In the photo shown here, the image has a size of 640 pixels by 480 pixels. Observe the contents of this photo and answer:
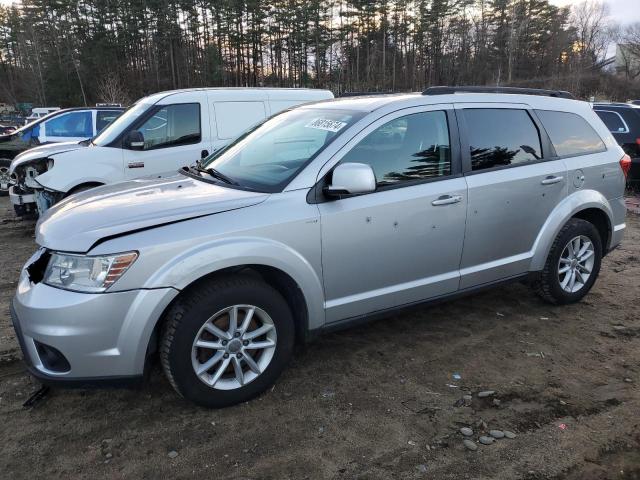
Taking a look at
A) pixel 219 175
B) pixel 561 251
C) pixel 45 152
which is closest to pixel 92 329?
pixel 219 175

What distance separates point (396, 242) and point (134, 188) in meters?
1.88

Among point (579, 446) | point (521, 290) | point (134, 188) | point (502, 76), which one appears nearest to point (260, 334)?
point (134, 188)

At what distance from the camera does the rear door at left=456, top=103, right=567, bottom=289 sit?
3.85 meters

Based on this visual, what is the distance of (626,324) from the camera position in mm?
4355

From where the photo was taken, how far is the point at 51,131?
10.8 meters

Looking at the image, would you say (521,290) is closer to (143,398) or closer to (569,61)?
(143,398)

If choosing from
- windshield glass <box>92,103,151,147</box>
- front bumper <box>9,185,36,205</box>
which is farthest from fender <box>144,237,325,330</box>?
front bumper <box>9,185,36,205</box>

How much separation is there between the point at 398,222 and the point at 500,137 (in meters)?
1.30

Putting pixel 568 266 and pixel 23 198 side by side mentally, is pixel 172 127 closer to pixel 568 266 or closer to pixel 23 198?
pixel 23 198

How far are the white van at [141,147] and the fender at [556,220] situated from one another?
14.9ft

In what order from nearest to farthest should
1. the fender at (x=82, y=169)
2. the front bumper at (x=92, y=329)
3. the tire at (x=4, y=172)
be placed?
the front bumper at (x=92, y=329)
the fender at (x=82, y=169)
the tire at (x=4, y=172)

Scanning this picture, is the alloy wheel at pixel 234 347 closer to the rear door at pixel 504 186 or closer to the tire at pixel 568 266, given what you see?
the rear door at pixel 504 186

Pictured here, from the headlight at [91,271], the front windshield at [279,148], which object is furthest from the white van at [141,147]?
the headlight at [91,271]

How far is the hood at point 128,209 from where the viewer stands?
2775 millimetres
